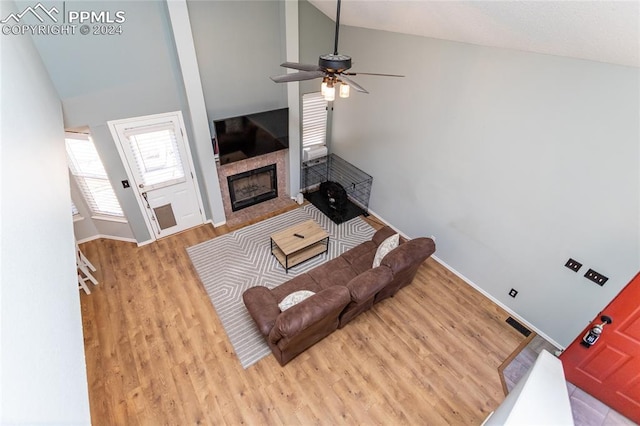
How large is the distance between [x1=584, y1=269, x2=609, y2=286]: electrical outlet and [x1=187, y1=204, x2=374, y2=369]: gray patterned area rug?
10.0 feet

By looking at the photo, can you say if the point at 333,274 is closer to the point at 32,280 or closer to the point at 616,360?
the point at 616,360

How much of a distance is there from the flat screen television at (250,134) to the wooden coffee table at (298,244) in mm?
1553

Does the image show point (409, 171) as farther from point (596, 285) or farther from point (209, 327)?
point (209, 327)

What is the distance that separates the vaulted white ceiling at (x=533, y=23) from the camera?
6.77 feet

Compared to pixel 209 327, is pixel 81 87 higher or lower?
higher

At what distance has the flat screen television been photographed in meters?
4.87

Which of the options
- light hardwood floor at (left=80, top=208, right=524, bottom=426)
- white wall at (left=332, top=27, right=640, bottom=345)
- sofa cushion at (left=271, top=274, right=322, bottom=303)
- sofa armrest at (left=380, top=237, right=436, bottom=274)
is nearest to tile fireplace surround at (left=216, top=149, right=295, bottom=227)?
light hardwood floor at (left=80, top=208, right=524, bottom=426)

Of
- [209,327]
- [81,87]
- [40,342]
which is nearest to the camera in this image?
[40,342]

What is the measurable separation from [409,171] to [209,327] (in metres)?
3.84

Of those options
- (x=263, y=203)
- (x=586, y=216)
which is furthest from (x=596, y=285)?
(x=263, y=203)

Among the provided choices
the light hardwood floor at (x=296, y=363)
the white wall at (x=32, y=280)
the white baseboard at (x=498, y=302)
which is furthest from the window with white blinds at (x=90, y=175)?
the white baseboard at (x=498, y=302)

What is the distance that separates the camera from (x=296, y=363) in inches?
143

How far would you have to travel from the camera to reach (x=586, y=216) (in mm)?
3213

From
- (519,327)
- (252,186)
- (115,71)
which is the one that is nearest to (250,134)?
(252,186)
